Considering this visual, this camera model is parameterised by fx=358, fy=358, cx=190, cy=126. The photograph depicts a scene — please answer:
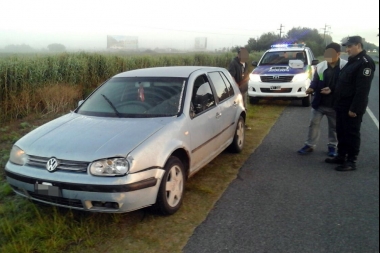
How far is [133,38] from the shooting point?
2244 cm

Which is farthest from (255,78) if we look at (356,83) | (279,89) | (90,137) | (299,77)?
(90,137)

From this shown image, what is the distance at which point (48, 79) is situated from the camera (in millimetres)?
9586

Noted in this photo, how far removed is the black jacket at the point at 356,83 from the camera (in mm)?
4633

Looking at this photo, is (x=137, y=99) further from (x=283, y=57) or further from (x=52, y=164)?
(x=283, y=57)

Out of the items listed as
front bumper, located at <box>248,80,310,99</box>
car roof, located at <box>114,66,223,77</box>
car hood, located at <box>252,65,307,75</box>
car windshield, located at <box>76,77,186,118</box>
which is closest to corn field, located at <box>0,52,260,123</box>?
car windshield, located at <box>76,77,186,118</box>

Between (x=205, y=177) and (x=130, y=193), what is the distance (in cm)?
193

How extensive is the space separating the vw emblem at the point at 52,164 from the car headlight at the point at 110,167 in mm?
368

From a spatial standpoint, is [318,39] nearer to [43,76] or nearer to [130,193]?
[43,76]

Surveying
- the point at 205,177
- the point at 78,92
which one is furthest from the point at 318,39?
the point at 205,177

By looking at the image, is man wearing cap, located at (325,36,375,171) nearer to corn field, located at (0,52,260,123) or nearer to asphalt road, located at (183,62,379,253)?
asphalt road, located at (183,62,379,253)

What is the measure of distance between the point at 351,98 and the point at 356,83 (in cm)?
28

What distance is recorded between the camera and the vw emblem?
3354mm

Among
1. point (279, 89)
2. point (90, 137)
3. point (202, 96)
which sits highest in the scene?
point (202, 96)

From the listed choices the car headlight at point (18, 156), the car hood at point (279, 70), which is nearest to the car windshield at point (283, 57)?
the car hood at point (279, 70)
